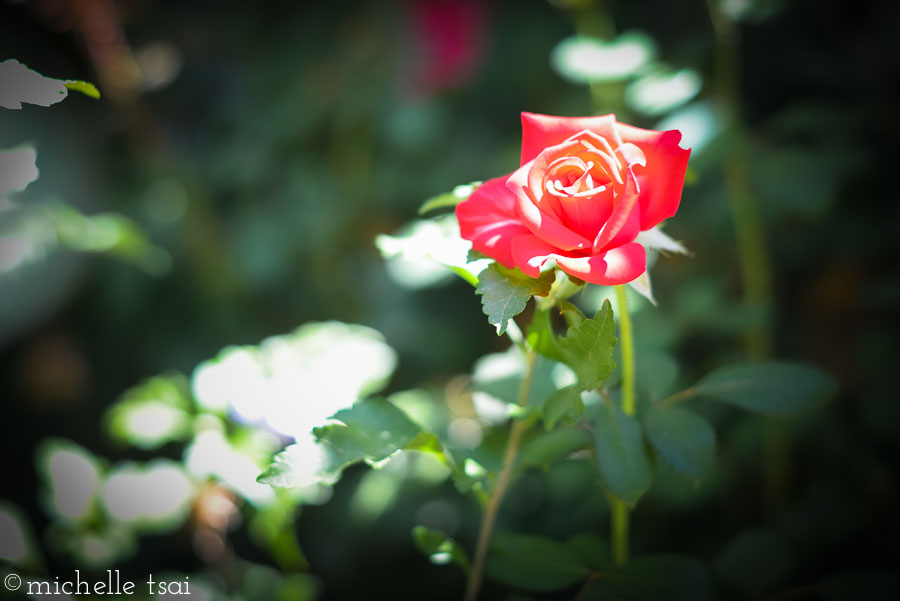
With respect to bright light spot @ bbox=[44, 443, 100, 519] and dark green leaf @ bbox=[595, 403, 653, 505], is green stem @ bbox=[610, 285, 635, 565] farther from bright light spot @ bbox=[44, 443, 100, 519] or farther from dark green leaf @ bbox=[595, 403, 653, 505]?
bright light spot @ bbox=[44, 443, 100, 519]

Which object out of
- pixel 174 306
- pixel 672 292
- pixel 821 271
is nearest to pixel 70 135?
pixel 174 306

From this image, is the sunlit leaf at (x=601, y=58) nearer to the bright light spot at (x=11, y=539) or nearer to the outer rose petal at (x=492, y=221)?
the outer rose petal at (x=492, y=221)

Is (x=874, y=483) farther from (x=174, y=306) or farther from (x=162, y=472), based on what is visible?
(x=174, y=306)

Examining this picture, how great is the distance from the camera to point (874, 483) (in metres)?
0.80

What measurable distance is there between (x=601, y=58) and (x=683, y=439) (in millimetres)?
664

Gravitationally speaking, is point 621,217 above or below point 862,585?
above

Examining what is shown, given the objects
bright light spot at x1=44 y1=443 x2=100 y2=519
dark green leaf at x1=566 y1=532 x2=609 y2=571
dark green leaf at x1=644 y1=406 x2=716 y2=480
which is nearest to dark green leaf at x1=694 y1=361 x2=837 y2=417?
dark green leaf at x1=644 y1=406 x2=716 y2=480

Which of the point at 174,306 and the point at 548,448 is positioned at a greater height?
the point at 174,306

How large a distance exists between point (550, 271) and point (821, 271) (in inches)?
38.3

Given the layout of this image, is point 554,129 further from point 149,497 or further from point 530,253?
point 149,497

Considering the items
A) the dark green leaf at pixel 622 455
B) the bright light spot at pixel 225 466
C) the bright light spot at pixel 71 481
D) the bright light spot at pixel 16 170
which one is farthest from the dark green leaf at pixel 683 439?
the bright light spot at pixel 71 481

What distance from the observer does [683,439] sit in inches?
19.2

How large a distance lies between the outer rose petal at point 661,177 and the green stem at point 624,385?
62mm

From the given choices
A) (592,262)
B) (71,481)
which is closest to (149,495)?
(71,481)
